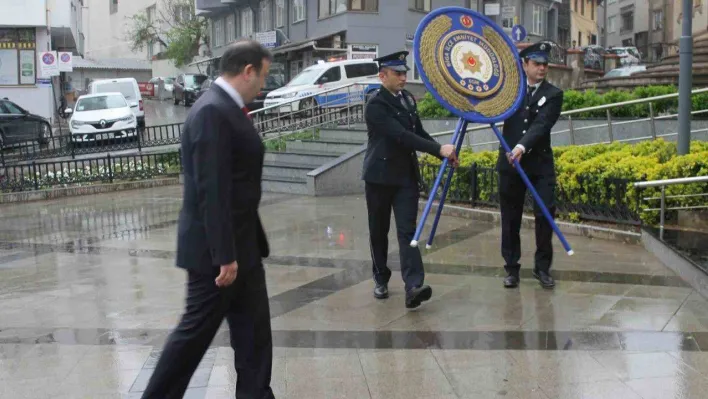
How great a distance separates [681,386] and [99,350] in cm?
368

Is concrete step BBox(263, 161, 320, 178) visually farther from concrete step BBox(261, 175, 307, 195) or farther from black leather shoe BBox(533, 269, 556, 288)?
black leather shoe BBox(533, 269, 556, 288)

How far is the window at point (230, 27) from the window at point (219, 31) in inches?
27.8

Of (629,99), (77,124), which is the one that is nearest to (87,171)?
(77,124)

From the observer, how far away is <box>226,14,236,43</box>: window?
4866 cm

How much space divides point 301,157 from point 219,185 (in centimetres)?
1237

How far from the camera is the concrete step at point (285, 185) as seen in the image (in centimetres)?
1494

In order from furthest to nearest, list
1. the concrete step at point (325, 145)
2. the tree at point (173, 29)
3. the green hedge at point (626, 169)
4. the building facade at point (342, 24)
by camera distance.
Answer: the tree at point (173, 29) < the building facade at point (342, 24) < the concrete step at point (325, 145) < the green hedge at point (626, 169)

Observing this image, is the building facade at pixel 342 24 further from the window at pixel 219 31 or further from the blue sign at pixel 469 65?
the blue sign at pixel 469 65

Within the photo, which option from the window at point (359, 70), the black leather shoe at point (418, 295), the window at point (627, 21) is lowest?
the black leather shoe at point (418, 295)

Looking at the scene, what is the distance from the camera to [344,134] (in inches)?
666

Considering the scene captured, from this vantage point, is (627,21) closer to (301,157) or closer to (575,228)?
(301,157)

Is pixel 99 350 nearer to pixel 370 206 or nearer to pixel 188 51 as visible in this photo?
pixel 370 206

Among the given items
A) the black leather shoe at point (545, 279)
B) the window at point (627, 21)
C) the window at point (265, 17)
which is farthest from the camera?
the window at point (627, 21)

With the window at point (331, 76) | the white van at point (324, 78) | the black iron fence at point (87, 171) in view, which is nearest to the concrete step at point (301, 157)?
the black iron fence at point (87, 171)
